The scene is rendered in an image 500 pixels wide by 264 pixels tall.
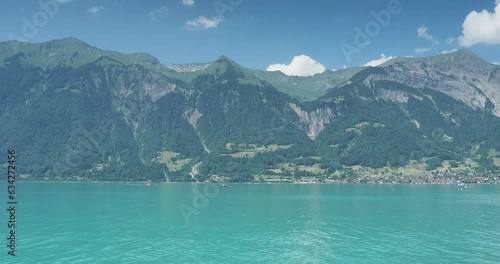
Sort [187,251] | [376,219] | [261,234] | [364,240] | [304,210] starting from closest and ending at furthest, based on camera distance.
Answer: [187,251]
[364,240]
[261,234]
[376,219]
[304,210]

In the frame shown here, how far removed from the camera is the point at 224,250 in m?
73.9

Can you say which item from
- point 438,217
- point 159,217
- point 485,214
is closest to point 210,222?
point 159,217

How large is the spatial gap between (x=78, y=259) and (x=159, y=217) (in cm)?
5279

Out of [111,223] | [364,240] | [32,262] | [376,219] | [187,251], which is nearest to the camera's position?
[32,262]

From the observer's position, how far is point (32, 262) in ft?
209

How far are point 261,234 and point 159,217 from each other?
38.8 meters

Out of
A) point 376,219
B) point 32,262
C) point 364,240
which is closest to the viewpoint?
point 32,262

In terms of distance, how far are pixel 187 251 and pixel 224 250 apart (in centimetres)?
625

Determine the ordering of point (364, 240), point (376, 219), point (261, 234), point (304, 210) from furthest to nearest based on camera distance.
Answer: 1. point (304, 210)
2. point (376, 219)
3. point (261, 234)
4. point (364, 240)

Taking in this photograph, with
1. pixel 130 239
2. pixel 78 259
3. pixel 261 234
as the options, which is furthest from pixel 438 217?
pixel 78 259

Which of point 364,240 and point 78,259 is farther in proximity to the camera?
point 364,240

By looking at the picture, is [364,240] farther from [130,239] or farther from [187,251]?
[130,239]

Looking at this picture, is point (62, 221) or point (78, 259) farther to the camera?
point (62, 221)

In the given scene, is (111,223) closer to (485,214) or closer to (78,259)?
(78,259)
